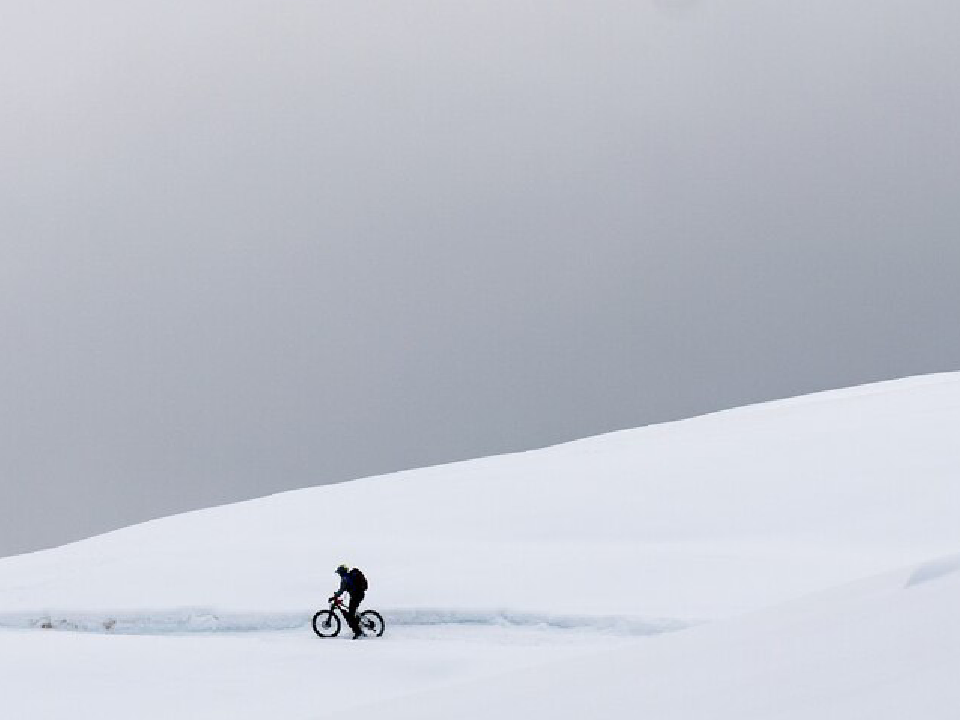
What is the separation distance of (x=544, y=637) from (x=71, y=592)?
8.89 m

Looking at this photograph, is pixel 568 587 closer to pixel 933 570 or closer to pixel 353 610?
pixel 353 610

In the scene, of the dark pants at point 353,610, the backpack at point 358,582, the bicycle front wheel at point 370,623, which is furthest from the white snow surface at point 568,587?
the backpack at point 358,582

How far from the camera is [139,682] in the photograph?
1162 cm

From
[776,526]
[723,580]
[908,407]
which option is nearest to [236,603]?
[723,580]

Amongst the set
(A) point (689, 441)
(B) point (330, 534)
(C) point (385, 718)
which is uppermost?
(A) point (689, 441)

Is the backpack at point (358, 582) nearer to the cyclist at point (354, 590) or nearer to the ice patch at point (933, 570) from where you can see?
the cyclist at point (354, 590)

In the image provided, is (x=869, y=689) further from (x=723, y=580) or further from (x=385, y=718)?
(x=723, y=580)

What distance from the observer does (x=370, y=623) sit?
14.4 metres

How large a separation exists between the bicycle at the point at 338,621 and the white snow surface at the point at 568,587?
0.25m

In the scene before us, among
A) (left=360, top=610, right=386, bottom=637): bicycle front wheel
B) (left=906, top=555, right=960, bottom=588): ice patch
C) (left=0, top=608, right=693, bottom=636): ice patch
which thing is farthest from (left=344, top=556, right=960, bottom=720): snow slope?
(left=360, top=610, right=386, bottom=637): bicycle front wheel

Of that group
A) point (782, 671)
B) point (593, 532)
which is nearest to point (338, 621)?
point (593, 532)

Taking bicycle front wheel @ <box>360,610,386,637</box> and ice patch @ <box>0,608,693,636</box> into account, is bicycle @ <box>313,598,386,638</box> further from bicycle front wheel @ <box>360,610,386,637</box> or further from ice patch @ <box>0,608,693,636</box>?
ice patch @ <box>0,608,693,636</box>

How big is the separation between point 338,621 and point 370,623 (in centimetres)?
45

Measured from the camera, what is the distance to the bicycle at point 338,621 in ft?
47.0
